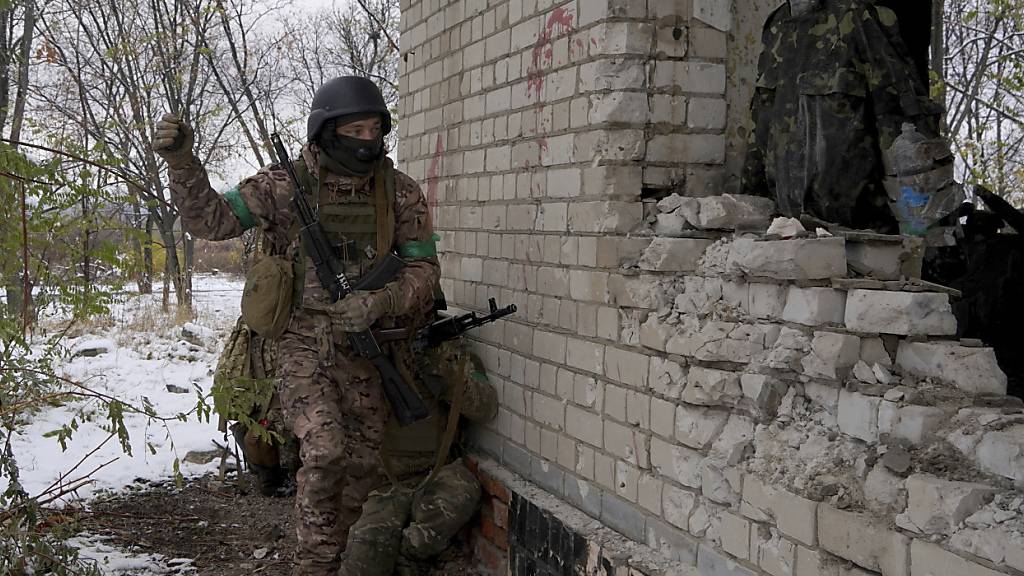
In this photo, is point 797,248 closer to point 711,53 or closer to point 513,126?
point 711,53

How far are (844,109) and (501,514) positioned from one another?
7.52ft

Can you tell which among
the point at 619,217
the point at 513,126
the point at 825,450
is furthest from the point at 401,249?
the point at 825,450

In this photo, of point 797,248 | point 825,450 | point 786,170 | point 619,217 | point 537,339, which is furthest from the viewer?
point 537,339

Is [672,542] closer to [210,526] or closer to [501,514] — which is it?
[501,514]

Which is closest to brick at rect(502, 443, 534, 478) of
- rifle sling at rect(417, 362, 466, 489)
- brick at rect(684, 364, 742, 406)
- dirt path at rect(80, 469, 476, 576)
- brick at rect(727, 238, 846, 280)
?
rifle sling at rect(417, 362, 466, 489)

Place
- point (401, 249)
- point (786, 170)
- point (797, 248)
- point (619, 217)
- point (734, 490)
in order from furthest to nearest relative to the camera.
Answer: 1. point (401, 249)
2. point (619, 217)
3. point (786, 170)
4. point (734, 490)
5. point (797, 248)

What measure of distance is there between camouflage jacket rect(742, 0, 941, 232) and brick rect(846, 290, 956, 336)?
0.66 meters

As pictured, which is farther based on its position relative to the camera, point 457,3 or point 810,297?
point 457,3

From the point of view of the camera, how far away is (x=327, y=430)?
3551mm

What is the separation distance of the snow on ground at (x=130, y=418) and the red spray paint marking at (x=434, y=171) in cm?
149

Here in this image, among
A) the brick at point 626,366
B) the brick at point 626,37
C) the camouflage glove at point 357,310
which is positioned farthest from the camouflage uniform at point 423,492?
the brick at point 626,37

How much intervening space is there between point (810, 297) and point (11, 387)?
274cm

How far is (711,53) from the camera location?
10.3ft

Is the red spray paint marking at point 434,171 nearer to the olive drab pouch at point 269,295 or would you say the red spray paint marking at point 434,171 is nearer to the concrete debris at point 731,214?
the olive drab pouch at point 269,295
